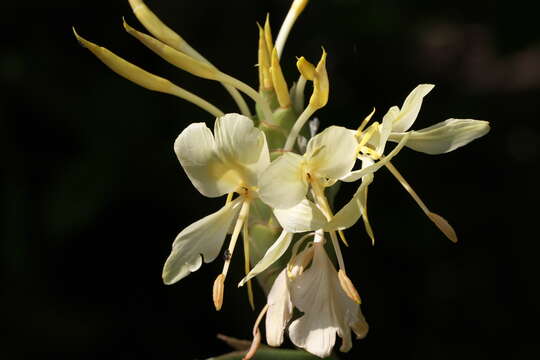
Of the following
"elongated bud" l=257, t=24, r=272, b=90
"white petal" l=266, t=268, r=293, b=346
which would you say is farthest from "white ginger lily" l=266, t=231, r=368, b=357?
"elongated bud" l=257, t=24, r=272, b=90

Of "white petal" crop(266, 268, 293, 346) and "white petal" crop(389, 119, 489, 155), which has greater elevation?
"white petal" crop(389, 119, 489, 155)

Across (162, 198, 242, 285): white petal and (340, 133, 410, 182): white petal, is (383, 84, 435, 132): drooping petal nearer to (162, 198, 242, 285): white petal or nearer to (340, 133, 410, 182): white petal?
(340, 133, 410, 182): white petal

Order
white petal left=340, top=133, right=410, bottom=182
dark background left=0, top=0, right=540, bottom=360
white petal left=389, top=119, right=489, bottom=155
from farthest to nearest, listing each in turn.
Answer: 1. dark background left=0, top=0, right=540, bottom=360
2. white petal left=389, top=119, right=489, bottom=155
3. white petal left=340, top=133, right=410, bottom=182

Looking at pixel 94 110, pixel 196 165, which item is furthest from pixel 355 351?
pixel 196 165

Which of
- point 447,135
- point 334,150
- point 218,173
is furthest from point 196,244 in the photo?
point 447,135

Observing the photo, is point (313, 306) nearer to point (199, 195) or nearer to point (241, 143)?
point (241, 143)

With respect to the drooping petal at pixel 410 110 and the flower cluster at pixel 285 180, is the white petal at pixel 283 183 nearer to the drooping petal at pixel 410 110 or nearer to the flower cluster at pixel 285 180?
the flower cluster at pixel 285 180
